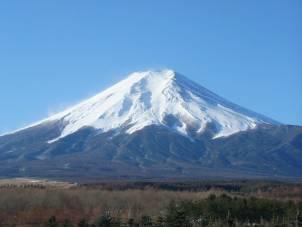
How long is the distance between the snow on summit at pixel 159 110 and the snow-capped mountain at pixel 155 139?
19 centimetres

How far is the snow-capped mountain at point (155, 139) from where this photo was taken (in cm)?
13188

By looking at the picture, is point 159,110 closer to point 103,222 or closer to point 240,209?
point 240,209

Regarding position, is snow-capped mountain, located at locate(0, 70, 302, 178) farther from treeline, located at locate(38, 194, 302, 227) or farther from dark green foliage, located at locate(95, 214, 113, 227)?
dark green foliage, located at locate(95, 214, 113, 227)

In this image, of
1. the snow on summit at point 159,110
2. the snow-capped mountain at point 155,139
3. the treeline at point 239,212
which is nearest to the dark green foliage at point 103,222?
the treeline at point 239,212

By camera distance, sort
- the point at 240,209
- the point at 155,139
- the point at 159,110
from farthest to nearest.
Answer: the point at 159,110 < the point at 155,139 < the point at 240,209

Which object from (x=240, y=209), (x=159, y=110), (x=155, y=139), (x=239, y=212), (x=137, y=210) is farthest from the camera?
(x=159, y=110)

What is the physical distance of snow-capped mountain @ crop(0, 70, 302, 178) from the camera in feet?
433

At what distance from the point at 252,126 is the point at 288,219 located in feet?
406

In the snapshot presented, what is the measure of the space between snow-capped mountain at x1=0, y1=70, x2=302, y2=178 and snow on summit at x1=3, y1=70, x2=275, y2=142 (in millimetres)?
189

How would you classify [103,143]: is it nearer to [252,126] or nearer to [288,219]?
[252,126]

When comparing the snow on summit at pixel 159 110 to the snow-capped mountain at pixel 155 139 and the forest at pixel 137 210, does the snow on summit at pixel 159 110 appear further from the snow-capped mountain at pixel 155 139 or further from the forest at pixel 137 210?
the forest at pixel 137 210

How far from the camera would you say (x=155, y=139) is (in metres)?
152

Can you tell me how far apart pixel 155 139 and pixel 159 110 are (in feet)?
61.1

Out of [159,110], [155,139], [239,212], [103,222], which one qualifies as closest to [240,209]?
[239,212]
